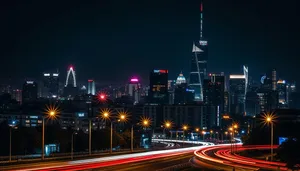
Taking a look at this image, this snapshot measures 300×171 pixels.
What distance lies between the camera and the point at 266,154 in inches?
2341

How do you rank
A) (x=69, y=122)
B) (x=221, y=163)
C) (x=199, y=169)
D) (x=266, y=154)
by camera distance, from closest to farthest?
(x=199, y=169), (x=221, y=163), (x=266, y=154), (x=69, y=122)

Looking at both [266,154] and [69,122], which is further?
[69,122]

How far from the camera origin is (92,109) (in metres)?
170

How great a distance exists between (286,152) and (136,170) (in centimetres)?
1196

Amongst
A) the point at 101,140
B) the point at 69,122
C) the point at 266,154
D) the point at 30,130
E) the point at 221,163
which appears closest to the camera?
the point at 221,163

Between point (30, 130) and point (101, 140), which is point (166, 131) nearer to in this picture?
point (101, 140)

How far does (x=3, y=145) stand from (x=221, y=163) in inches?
1450

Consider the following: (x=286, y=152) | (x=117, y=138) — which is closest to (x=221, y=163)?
(x=286, y=152)

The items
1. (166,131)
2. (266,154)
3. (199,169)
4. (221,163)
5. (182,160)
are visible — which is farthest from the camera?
(166,131)

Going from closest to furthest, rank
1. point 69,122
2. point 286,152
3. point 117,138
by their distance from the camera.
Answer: point 286,152, point 117,138, point 69,122

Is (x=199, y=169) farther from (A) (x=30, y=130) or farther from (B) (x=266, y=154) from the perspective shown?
(A) (x=30, y=130)

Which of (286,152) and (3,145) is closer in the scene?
(286,152)

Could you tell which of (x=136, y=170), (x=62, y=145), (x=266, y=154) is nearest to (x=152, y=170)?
(x=136, y=170)

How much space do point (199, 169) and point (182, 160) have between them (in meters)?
10.2
